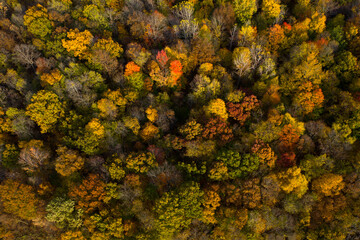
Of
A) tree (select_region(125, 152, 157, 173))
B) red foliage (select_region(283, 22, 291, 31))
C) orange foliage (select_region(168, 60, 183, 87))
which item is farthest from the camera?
red foliage (select_region(283, 22, 291, 31))

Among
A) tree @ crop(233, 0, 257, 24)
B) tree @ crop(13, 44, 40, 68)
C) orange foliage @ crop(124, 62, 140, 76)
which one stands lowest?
orange foliage @ crop(124, 62, 140, 76)

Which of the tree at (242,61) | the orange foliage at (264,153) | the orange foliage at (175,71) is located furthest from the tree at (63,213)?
the tree at (242,61)

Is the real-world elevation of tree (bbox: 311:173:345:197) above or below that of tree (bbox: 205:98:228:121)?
below

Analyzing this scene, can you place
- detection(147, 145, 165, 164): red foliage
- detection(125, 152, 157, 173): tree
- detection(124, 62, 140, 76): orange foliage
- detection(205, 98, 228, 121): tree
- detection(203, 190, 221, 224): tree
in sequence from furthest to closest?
detection(124, 62, 140, 76): orange foliage
detection(205, 98, 228, 121): tree
detection(147, 145, 165, 164): red foliage
detection(125, 152, 157, 173): tree
detection(203, 190, 221, 224): tree

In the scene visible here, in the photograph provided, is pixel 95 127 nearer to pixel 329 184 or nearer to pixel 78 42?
pixel 78 42

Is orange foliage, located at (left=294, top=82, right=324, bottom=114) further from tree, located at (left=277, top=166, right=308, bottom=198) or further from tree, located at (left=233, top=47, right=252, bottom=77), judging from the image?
tree, located at (left=277, top=166, right=308, bottom=198)

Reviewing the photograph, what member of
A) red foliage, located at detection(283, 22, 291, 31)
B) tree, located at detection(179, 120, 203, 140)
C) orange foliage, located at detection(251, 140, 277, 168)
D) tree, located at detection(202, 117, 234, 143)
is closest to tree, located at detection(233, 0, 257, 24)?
red foliage, located at detection(283, 22, 291, 31)

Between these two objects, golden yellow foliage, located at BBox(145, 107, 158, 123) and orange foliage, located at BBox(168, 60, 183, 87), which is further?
orange foliage, located at BBox(168, 60, 183, 87)
